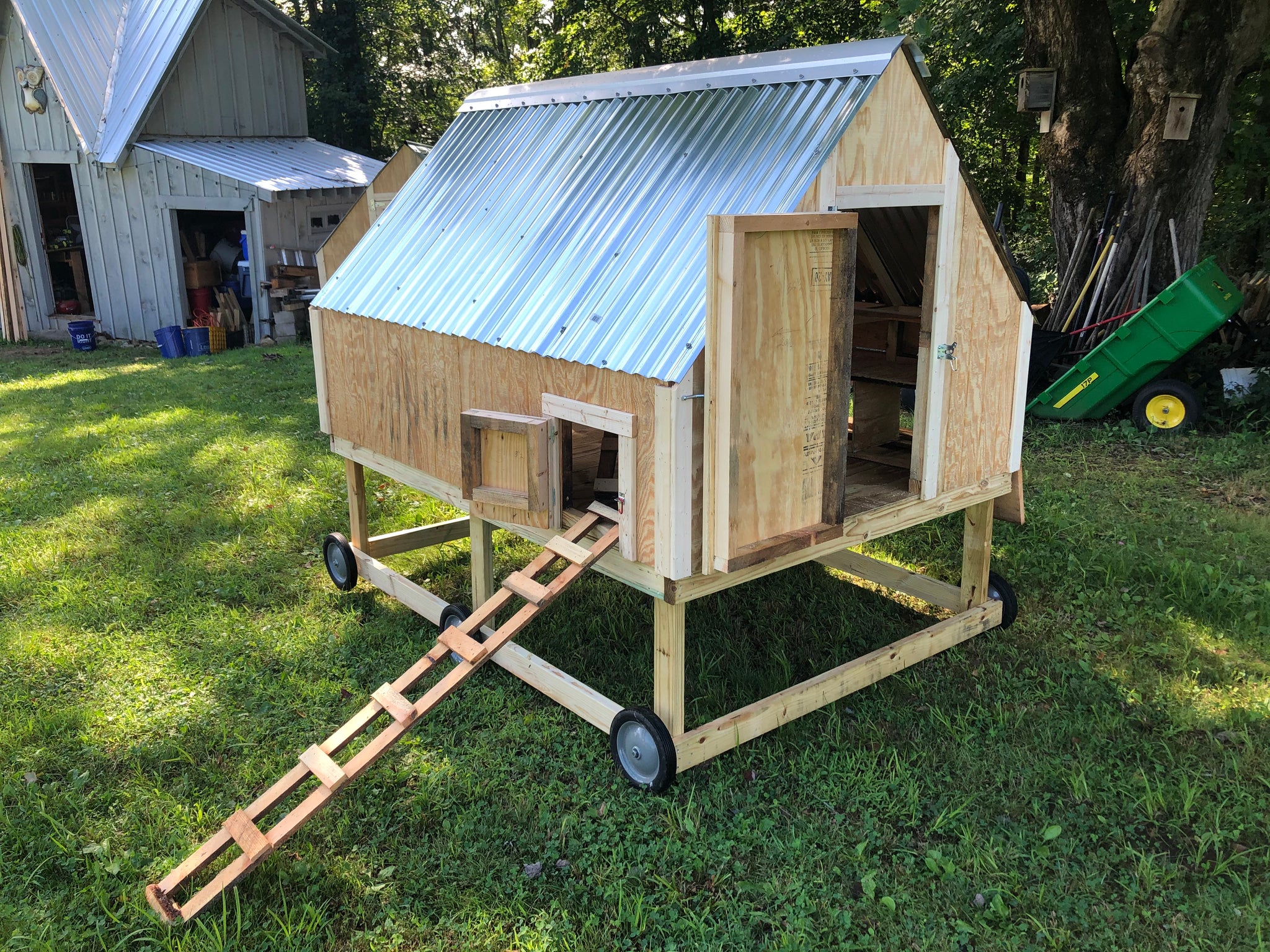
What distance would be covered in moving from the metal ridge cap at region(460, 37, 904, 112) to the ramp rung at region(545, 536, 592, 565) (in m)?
2.45

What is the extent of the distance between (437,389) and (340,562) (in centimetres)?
206

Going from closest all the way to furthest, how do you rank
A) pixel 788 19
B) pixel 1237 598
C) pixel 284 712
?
pixel 284 712, pixel 1237 598, pixel 788 19

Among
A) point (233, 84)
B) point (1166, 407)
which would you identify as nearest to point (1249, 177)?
point (1166, 407)

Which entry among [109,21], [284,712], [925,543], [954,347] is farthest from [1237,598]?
[109,21]

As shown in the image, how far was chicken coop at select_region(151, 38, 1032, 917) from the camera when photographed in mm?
4180

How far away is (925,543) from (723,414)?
14.0ft

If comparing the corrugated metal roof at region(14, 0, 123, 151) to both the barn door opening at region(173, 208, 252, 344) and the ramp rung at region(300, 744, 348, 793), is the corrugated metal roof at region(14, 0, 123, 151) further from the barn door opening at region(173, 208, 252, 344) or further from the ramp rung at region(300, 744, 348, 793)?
the ramp rung at region(300, 744, 348, 793)

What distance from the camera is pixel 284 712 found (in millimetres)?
5590

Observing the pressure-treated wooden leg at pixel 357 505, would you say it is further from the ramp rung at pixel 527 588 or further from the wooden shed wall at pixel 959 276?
the wooden shed wall at pixel 959 276

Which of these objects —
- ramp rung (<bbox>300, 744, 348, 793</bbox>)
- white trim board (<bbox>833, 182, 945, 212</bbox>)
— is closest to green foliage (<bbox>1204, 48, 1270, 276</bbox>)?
white trim board (<bbox>833, 182, 945, 212</bbox>)

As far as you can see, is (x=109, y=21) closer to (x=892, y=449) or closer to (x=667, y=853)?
(x=892, y=449)

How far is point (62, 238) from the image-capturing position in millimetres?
18766

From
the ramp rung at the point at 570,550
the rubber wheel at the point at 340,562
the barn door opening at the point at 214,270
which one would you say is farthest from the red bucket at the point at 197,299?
the ramp rung at the point at 570,550

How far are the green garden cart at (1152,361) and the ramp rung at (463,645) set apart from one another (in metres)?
7.75
